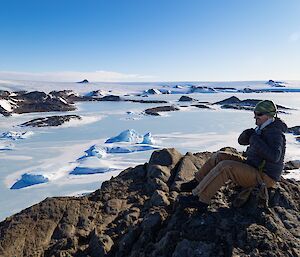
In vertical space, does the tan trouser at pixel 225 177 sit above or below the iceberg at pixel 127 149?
above

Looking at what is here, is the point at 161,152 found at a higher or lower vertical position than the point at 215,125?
higher

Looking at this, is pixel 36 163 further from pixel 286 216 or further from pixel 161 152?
pixel 286 216

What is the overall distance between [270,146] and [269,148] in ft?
0.09

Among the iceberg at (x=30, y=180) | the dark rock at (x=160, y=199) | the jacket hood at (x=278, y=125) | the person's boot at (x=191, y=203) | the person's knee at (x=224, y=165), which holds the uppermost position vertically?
the jacket hood at (x=278, y=125)

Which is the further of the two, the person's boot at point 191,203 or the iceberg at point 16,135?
the iceberg at point 16,135

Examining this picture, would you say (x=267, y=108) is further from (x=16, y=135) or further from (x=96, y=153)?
(x=16, y=135)

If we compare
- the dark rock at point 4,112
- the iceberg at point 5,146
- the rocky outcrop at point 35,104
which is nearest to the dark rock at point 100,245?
the iceberg at point 5,146

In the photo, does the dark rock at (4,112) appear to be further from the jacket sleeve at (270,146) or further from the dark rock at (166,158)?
the jacket sleeve at (270,146)

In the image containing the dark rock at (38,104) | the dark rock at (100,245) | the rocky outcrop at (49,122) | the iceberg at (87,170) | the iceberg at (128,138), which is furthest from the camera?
the dark rock at (38,104)

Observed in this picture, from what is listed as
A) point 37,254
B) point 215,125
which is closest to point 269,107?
point 37,254

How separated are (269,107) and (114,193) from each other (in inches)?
85.6

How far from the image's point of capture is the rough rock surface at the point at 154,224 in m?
2.65

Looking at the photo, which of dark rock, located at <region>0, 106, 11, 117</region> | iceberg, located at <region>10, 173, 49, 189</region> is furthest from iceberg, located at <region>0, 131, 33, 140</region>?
dark rock, located at <region>0, 106, 11, 117</region>

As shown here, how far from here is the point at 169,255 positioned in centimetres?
264
